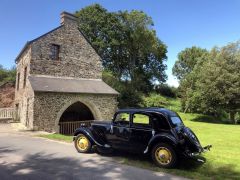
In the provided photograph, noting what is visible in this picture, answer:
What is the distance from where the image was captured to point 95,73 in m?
22.7

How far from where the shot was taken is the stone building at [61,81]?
54.3ft

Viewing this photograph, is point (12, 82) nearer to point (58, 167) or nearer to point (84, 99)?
point (84, 99)

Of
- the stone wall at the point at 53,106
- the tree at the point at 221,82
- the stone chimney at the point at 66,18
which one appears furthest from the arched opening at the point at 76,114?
the tree at the point at 221,82

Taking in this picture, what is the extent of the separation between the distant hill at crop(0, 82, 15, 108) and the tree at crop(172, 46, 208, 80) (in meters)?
35.9

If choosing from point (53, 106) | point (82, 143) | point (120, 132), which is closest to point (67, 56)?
point (53, 106)

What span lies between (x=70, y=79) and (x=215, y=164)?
14953mm

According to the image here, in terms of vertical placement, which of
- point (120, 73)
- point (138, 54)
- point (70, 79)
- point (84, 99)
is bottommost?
point (84, 99)

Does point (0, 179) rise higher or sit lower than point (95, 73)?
lower

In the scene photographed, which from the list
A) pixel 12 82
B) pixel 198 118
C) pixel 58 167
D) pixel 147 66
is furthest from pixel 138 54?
pixel 58 167

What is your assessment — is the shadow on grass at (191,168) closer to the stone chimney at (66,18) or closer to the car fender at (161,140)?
the car fender at (161,140)

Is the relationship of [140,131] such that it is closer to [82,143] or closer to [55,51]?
[82,143]

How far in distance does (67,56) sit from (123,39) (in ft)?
71.0

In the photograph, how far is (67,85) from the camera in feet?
61.8

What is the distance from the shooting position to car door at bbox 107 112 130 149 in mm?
7921
